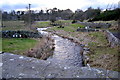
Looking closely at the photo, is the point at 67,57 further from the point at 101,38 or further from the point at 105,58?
the point at 101,38

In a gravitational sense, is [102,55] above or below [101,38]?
below

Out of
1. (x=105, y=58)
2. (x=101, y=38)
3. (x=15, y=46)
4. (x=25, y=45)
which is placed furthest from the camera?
(x=101, y=38)

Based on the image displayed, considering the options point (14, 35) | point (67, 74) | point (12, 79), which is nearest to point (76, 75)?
point (67, 74)

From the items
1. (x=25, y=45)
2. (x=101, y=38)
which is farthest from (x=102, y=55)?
(x=101, y=38)

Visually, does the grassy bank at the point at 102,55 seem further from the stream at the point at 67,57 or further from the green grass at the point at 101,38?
the stream at the point at 67,57

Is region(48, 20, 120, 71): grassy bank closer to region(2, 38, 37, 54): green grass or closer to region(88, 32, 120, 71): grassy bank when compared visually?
region(88, 32, 120, 71): grassy bank

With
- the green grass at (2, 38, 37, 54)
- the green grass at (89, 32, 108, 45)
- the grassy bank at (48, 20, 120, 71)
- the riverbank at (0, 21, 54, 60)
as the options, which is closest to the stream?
the riverbank at (0, 21, 54, 60)

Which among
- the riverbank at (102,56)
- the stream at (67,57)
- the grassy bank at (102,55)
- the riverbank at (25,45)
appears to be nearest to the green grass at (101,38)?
the grassy bank at (102,55)

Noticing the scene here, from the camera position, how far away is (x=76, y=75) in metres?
2.45

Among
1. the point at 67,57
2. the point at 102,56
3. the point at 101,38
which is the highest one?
the point at 101,38

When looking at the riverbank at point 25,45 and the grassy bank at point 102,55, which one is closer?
the grassy bank at point 102,55

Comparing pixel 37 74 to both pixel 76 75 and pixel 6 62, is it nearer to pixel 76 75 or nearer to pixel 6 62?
pixel 76 75

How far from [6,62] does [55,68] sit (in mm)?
1378

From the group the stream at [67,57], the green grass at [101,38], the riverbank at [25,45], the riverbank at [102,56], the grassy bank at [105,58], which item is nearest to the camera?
the grassy bank at [105,58]
